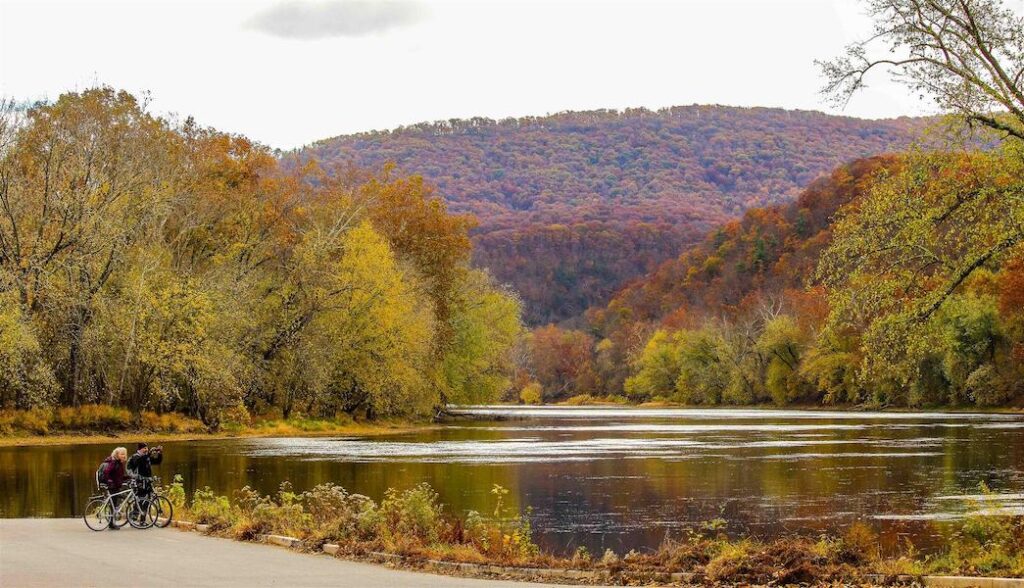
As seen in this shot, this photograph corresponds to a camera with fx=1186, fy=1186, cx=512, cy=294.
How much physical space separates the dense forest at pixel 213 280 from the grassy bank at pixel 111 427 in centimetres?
85

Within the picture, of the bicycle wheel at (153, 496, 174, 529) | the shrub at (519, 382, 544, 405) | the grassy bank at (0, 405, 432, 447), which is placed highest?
the bicycle wheel at (153, 496, 174, 529)

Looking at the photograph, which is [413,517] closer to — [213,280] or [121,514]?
[121,514]

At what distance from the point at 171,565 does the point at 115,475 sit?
558cm

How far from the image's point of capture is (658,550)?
18719mm

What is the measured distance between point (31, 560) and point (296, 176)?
68.3 metres

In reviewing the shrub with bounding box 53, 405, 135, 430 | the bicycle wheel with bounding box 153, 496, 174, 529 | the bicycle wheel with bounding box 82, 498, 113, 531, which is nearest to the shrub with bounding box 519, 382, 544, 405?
the shrub with bounding box 53, 405, 135, 430

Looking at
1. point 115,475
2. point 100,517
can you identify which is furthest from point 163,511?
point 100,517

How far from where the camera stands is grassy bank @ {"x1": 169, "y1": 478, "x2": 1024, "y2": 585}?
600 inches

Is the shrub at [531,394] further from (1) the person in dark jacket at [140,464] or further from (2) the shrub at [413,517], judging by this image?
(2) the shrub at [413,517]

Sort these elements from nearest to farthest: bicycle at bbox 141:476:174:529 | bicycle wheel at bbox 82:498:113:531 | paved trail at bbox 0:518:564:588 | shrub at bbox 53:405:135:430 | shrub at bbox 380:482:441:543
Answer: paved trail at bbox 0:518:564:588, shrub at bbox 380:482:441:543, bicycle wheel at bbox 82:498:113:531, bicycle at bbox 141:476:174:529, shrub at bbox 53:405:135:430

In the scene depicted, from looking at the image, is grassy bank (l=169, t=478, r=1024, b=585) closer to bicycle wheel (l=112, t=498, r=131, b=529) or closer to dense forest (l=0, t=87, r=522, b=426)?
bicycle wheel (l=112, t=498, r=131, b=529)

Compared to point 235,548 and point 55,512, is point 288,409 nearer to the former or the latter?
point 55,512

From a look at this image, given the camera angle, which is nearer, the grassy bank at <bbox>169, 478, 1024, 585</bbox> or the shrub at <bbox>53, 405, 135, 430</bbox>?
the grassy bank at <bbox>169, 478, 1024, 585</bbox>

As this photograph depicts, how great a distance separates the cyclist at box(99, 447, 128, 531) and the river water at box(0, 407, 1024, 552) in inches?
143
